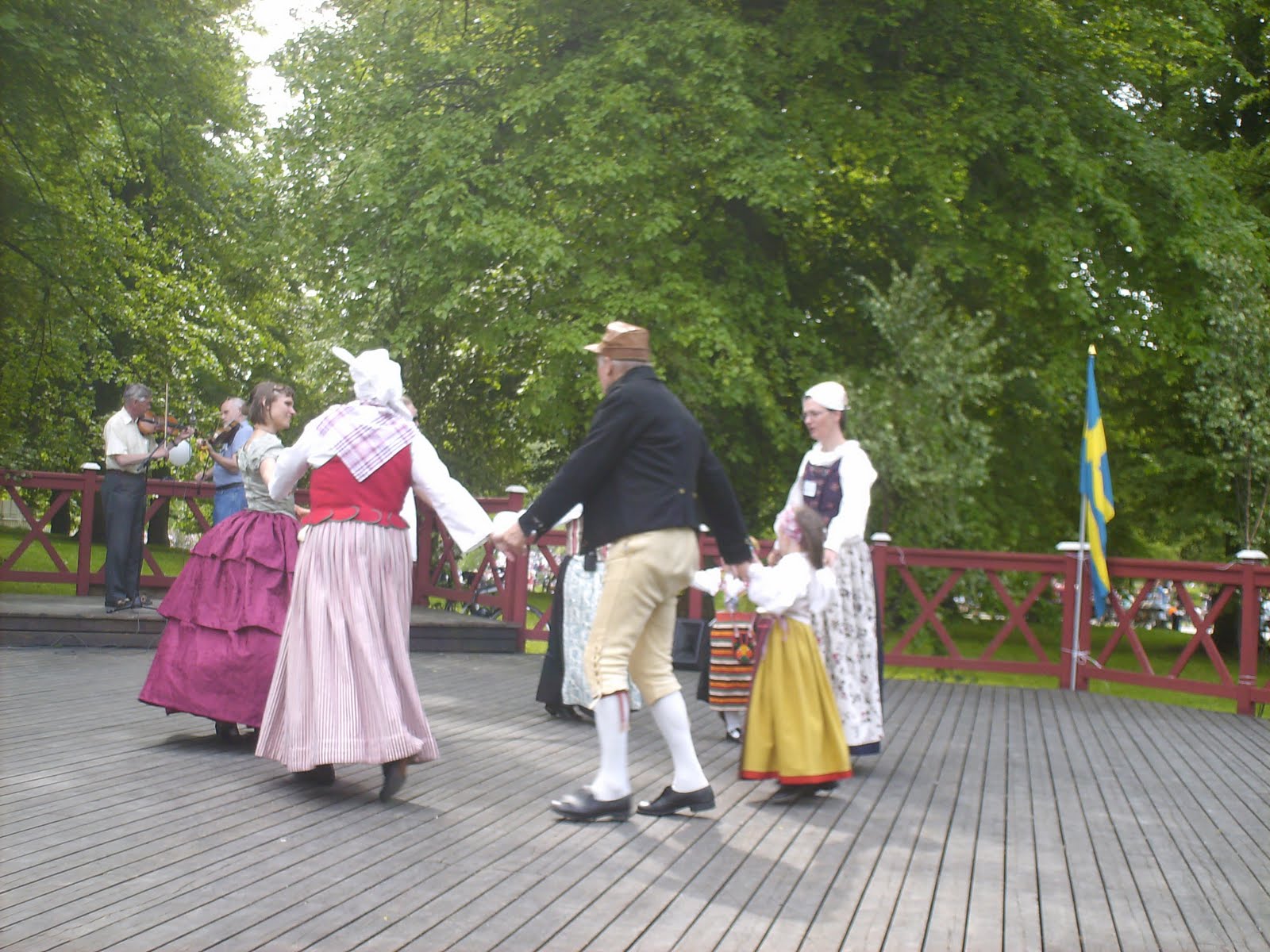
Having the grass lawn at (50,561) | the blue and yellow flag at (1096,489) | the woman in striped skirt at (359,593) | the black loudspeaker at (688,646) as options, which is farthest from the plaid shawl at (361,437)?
the grass lawn at (50,561)

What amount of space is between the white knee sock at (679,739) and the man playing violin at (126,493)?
21.6 ft

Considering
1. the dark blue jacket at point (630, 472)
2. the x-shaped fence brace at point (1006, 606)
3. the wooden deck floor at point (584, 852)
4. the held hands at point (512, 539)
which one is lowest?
the wooden deck floor at point (584, 852)

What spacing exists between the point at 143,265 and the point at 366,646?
16.0 m

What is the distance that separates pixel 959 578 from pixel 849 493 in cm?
698

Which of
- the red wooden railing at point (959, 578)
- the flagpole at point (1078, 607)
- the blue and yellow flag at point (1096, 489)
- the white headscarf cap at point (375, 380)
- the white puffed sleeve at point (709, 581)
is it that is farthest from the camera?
the flagpole at point (1078, 607)

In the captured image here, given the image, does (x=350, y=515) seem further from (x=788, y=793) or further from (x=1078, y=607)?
(x=1078, y=607)

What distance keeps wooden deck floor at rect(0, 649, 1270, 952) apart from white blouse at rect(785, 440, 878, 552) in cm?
121

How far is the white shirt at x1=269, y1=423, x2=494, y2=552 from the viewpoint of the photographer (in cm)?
578

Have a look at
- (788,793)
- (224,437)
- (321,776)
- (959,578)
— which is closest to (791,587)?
(788,793)

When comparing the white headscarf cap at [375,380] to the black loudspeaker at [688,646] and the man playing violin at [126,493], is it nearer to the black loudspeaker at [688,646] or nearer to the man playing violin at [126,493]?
the man playing violin at [126,493]

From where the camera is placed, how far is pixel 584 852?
5.01 meters

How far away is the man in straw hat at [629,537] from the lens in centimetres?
541

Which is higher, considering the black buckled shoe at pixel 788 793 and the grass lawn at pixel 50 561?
the grass lawn at pixel 50 561

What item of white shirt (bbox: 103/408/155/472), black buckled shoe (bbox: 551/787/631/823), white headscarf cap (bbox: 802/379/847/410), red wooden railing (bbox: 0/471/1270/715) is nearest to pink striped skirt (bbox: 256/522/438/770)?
black buckled shoe (bbox: 551/787/631/823)
